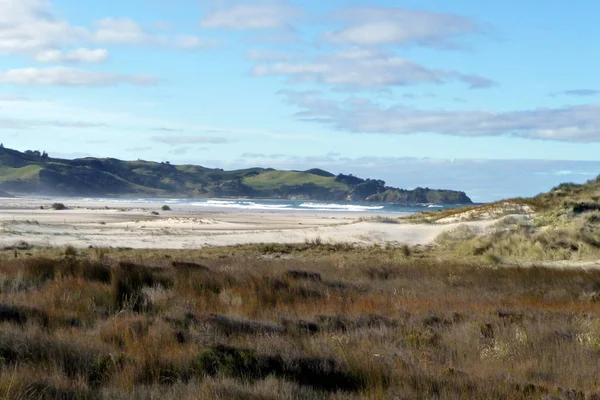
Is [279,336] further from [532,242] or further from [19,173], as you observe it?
[19,173]

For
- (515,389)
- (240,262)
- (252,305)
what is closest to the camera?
(515,389)

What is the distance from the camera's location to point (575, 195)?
134 ft

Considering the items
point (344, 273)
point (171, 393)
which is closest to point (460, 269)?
point (344, 273)

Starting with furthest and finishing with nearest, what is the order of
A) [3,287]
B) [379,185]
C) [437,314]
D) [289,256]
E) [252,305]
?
[379,185], [289,256], [3,287], [252,305], [437,314]

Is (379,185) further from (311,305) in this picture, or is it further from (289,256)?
(311,305)

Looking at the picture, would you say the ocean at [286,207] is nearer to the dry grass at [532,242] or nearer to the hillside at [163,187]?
the hillside at [163,187]

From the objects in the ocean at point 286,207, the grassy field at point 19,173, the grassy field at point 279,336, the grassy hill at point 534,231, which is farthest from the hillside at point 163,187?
the grassy field at point 279,336

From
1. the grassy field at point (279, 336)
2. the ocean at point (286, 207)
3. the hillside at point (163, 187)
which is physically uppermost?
the hillside at point (163, 187)

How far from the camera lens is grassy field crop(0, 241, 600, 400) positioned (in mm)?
6523

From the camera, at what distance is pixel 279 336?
8.80 meters

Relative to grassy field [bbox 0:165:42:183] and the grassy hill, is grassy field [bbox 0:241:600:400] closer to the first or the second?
the grassy hill

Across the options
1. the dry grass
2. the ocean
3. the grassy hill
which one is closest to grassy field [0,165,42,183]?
the ocean

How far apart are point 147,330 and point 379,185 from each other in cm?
18223

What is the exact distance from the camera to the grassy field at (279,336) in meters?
6.52
